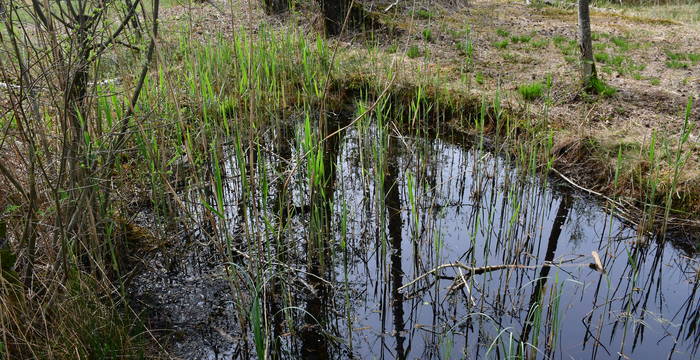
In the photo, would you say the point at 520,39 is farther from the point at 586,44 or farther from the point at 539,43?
the point at 586,44

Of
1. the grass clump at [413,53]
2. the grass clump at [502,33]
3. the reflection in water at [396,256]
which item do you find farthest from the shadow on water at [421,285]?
the grass clump at [502,33]

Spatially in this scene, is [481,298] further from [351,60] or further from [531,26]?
[531,26]

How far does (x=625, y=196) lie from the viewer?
402 cm

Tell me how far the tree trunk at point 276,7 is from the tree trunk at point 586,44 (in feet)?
14.0

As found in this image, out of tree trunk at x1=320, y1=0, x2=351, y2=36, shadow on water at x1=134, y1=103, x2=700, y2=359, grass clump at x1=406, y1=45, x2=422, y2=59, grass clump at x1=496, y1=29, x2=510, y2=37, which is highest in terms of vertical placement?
tree trunk at x1=320, y1=0, x2=351, y2=36

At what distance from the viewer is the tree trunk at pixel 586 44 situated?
203 inches

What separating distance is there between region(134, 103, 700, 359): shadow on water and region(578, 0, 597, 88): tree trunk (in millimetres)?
1695

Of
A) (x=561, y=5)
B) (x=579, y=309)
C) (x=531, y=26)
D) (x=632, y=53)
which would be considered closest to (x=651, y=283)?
(x=579, y=309)

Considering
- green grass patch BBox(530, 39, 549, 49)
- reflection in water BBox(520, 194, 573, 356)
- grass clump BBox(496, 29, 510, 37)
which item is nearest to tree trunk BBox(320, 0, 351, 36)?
grass clump BBox(496, 29, 510, 37)

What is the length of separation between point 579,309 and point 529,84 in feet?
10.3

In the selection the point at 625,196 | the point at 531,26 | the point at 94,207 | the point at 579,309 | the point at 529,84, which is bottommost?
the point at 579,309

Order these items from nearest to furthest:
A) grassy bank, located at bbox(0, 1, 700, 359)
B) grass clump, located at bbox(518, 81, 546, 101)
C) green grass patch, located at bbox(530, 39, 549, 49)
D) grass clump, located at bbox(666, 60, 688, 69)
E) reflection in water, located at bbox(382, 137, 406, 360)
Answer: grassy bank, located at bbox(0, 1, 700, 359), reflection in water, located at bbox(382, 137, 406, 360), grass clump, located at bbox(518, 81, 546, 101), grass clump, located at bbox(666, 60, 688, 69), green grass patch, located at bbox(530, 39, 549, 49)

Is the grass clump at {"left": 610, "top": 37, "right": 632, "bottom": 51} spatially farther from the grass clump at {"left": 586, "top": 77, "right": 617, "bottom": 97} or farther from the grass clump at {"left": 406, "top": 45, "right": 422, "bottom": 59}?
the grass clump at {"left": 406, "top": 45, "right": 422, "bottom": 59}

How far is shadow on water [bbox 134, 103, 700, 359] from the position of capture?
272cm
